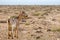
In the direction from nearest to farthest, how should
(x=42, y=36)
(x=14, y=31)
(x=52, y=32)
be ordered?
1. (x=14, y=31)
2. (x=42, y=36)
3. (x=52, y=32)

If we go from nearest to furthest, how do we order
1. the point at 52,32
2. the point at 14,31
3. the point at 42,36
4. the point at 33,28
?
the point at 14,31
the point at 42,36
the point at 52,32
the point at 33,28

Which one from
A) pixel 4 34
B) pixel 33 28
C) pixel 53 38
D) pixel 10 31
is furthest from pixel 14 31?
pixel 33 28

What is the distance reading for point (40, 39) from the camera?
1356 centimetres

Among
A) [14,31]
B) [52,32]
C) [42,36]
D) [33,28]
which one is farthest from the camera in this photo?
[33,28]

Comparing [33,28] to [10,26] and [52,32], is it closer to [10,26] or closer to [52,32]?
[52,32]

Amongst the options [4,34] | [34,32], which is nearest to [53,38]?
[34,32]

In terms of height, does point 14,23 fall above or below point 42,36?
above

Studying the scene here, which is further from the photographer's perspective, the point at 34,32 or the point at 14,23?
the point at 34,32

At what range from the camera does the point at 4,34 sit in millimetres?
14648

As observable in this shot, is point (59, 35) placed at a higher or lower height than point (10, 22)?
lower

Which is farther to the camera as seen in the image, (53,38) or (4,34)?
(4,34)

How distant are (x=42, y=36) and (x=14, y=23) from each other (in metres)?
2.15

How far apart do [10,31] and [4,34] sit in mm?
1071

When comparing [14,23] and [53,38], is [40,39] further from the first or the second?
[14,23]
